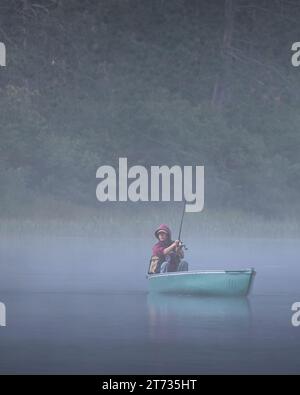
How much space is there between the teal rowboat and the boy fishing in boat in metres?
0.16

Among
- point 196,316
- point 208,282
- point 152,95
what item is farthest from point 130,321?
point 152,95

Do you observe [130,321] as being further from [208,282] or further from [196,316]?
[208,282]

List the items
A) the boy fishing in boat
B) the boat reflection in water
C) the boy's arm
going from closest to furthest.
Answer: the boat reflection in water < the boy's arm < the boy fishing in boat

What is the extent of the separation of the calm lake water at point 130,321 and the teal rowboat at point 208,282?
0.16 meters

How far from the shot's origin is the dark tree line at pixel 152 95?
52.6 m

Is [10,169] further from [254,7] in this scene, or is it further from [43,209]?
[254,7]

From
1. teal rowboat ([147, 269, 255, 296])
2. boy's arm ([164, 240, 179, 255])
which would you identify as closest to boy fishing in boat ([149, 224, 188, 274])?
boy's arm ([164, 240, 179, 255])

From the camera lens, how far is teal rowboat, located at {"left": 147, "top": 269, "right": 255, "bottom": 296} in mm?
22578

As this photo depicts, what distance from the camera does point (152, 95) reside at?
5456cm

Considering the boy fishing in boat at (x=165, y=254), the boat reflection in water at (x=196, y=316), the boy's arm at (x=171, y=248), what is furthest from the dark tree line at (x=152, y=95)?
the boat reflection in water at (x=196, y=316)

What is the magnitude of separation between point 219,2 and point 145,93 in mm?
5795

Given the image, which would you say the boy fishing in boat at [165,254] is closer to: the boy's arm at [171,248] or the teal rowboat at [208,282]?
the boy's arm at [171,248]

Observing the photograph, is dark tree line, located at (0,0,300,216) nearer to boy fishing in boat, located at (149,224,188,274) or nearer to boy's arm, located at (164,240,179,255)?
boy fishing in boat, located at (149,224,188,274)

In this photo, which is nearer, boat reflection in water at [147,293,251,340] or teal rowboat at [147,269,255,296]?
boat reflection in water at [147,293,251,340]
